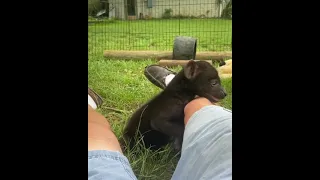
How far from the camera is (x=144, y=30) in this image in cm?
77

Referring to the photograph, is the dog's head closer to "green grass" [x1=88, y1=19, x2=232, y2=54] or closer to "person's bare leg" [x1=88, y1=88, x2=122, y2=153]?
"green grass" [x1=88, y1=19, x2=232, y2=54]

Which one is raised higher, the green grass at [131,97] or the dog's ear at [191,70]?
the dog's ear at [191,70]

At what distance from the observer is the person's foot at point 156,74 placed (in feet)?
2.51

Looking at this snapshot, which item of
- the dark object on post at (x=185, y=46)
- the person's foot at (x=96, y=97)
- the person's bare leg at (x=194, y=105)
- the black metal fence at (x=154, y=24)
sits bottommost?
the person's bare leg at (x=194, y=105)

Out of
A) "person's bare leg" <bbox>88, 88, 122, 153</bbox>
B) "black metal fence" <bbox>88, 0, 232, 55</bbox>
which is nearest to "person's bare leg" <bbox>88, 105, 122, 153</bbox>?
"person's bare leg" <bbox>88, 88, 122, 153</bbox>

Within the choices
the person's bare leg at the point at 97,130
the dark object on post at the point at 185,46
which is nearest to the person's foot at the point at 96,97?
the person's bare leg at the point at 97,130

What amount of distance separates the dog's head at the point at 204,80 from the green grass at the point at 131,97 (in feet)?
0.22

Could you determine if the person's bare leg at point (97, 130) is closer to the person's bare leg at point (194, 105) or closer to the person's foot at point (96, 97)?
the person's foot at point (96, 97)

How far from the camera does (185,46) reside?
74cm
